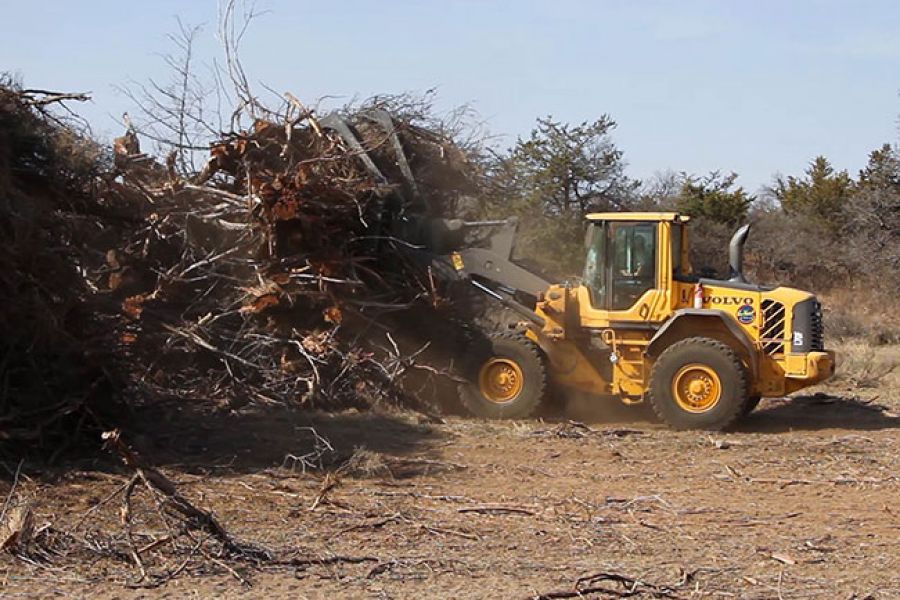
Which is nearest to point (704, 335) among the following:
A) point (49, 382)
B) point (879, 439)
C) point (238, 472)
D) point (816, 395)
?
point (879, 439)

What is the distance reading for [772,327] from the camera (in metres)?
12.8

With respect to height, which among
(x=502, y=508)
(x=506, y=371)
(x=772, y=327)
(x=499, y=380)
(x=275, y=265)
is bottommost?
(x=502, y=508)

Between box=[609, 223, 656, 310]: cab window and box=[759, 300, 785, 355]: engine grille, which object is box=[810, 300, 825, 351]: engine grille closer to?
box=[759, 300, 785, 355]: engine grille

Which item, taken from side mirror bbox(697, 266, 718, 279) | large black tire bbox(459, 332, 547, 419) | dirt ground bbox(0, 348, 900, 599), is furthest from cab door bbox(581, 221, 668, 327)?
dirt ground bbox(0, 348, 900, 599)

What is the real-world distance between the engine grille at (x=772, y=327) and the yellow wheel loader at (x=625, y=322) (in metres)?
0.01

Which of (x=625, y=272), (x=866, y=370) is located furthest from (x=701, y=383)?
(x=866, y=370)

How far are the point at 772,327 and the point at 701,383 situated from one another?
36.9 inches

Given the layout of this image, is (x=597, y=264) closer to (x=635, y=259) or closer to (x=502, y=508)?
(x=635, y=259)

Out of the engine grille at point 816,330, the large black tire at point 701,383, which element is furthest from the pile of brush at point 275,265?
the engine grille at point 816,330

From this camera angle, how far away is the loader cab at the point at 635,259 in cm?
1315

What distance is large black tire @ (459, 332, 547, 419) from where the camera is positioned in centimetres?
1345

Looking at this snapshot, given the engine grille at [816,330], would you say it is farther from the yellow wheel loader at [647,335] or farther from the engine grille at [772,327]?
the engine grille at [772,327]

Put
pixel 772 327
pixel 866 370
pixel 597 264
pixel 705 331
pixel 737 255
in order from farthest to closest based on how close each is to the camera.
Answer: pixel 866 370
pixel 737 255
pixel 597 264
pixel 705 331
pixel 772 327

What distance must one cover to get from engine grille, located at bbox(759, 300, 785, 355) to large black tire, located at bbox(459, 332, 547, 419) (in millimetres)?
2358
